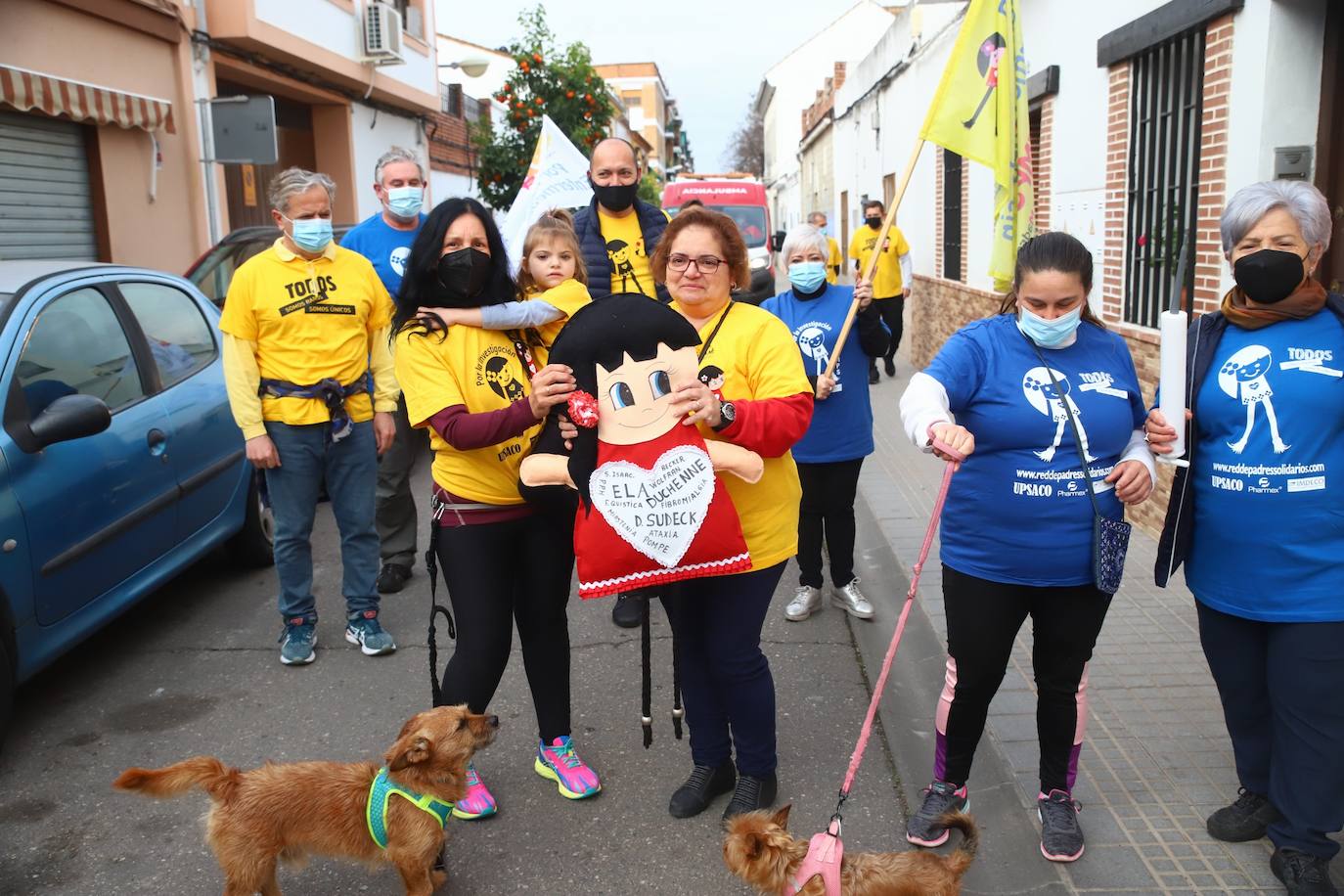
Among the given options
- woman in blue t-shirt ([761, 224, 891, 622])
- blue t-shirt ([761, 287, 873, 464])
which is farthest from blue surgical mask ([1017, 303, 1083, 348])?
blue t-shirt ([761, 287, 873, 464])

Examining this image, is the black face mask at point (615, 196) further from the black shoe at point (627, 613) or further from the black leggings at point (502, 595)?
the black leggings at point (502, 595)

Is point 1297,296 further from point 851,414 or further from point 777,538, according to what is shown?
point 851,414

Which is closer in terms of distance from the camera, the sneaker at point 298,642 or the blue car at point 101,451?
the blue car at point 101,451

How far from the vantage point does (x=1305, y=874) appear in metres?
2.86

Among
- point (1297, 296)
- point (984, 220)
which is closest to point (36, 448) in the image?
point (1297, 296)

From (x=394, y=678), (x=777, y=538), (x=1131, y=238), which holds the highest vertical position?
(x=1131, y=238)

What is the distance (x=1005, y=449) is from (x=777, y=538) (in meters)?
0.69

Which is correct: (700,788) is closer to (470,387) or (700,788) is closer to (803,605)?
(470,387)

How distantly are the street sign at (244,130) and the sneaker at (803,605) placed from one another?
7.97m

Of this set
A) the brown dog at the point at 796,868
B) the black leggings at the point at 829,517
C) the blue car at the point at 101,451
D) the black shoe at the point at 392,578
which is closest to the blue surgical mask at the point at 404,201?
the blue car at the point at 101,451

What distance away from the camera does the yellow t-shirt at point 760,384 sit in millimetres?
3061

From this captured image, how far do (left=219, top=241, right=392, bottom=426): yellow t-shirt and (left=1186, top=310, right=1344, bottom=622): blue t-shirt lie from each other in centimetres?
327

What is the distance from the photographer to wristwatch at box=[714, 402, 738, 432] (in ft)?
9.41

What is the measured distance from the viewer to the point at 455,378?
3.26m
